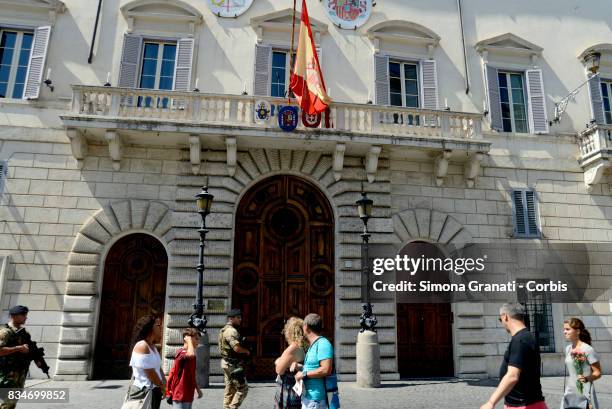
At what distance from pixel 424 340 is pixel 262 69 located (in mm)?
9184

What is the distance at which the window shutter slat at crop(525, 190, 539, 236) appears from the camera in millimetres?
13592

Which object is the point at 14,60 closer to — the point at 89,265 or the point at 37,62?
the point at 37,62

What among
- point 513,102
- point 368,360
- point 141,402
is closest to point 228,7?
point 513,102

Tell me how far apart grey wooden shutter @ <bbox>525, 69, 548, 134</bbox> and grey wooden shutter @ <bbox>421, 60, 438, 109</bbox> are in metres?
3.23

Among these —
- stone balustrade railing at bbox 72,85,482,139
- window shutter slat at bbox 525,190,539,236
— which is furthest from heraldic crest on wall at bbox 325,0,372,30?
window shutter slat at bbox 525,190,539,236

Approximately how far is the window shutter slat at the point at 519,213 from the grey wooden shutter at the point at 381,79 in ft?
15.8

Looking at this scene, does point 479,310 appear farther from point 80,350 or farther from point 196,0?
point 196,0

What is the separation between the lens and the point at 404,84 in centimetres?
1458

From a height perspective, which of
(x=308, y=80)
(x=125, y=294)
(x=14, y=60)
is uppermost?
(x=14, y=60)

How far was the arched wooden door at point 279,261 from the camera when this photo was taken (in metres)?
12.1

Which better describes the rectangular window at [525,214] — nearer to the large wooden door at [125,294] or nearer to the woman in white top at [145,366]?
the large wooden door at [125,294]

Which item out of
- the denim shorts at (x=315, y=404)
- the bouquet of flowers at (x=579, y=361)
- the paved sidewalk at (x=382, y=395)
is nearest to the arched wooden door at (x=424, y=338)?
the paved sidewalk at (x=382, y=395)

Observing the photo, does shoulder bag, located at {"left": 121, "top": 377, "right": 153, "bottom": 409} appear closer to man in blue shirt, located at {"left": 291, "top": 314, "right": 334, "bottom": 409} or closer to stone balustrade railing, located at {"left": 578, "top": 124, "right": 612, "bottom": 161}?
man in blue shirt, located at {"left": 291, "top": 314, "right": 334, "bottom": 409}

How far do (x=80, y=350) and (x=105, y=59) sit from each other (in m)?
8.10
